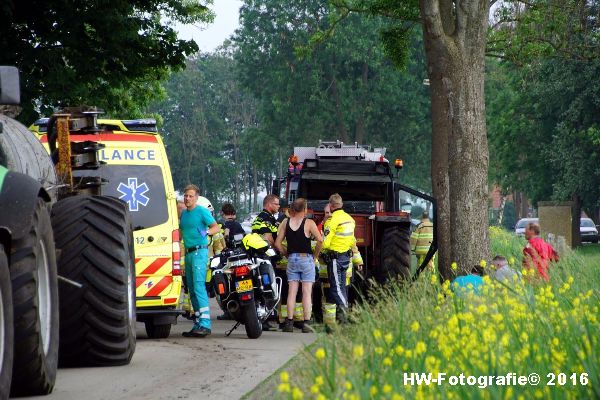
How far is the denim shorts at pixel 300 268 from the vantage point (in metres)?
18.2

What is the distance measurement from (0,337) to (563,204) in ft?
140

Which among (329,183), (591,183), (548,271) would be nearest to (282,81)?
(591,183)

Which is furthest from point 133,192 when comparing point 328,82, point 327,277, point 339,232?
point 328,82

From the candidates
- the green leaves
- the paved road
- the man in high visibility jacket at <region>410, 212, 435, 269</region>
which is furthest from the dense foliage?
the paved road

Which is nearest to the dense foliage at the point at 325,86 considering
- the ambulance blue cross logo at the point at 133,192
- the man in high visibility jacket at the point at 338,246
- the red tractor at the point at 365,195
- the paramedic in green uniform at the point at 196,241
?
the red tractor at the point at 365,195

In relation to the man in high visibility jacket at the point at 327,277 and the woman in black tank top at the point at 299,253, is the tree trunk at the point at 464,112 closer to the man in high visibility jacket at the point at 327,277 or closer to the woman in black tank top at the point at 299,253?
the man in high visibility jacket at the point at 327,277

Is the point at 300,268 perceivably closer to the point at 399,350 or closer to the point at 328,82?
the point at 399,350

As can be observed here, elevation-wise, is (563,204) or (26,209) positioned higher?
(26,209)

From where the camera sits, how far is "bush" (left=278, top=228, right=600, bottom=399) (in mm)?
7129

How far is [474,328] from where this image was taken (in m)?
9.62

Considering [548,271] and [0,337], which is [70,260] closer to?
[0,337]

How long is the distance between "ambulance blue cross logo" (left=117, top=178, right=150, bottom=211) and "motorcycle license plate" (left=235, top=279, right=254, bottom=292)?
1580mm

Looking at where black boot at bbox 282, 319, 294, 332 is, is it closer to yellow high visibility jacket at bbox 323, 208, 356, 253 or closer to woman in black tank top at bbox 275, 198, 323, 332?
woman in black tank top at bbox 275, 198, 323, 332

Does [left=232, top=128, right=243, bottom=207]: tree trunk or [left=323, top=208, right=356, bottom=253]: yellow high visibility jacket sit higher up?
[left=323, top=208, right=356, bottom=253]: yellow high visibility jacket
